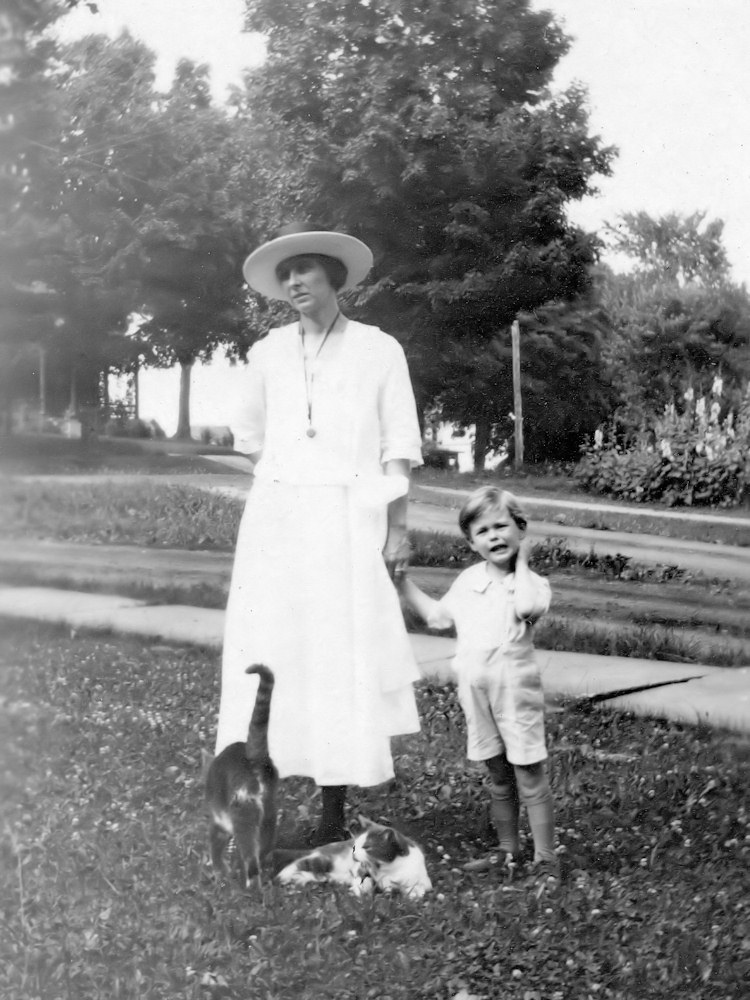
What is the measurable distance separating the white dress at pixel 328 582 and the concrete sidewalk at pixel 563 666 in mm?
1609

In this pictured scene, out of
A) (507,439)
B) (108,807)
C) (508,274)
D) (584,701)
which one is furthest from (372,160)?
(108,807)

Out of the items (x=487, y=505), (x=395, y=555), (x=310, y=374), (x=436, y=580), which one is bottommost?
(x=436, y=580)

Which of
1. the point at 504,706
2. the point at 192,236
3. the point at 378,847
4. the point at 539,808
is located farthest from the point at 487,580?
the point at 192,236

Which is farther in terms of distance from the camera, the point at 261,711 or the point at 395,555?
the point at 395,555

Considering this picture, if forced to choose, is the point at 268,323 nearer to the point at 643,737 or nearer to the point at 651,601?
the point at 643,737

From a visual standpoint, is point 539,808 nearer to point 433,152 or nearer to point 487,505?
point 487,505

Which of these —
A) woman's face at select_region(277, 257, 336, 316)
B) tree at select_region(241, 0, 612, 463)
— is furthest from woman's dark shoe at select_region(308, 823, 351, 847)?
tree at select_region(241, 0, 612, 463)

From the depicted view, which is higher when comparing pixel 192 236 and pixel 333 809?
pixel 192 236

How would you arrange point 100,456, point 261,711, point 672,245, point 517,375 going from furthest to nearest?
point 672,245
point 517,375
point 100,456
point 261,711

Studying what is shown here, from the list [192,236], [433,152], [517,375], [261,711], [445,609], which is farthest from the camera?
[517,375]

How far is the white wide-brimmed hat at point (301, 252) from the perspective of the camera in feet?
9.84

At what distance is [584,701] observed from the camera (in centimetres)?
436

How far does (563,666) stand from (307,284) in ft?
7.88

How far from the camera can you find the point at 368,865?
2.70 metres
